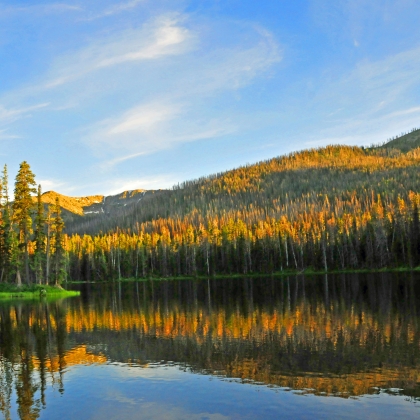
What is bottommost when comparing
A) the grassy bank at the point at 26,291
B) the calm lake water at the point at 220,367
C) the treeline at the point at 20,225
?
the calm lake water at the point at 220,367

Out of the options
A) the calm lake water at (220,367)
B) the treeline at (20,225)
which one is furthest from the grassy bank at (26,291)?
the calm lake water at (220,367)

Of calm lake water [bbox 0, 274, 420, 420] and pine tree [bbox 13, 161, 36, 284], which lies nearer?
calm lake water [bbox 0, 274, 420, 420]

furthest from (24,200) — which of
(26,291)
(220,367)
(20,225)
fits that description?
(220,367)

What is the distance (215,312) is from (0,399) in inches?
1195

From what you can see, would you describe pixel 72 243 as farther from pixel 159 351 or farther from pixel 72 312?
pixel 159 351

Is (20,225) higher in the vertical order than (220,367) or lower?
higher

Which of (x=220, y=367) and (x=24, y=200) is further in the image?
(x=24, y=200)

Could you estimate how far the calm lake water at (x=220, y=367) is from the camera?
773 inches

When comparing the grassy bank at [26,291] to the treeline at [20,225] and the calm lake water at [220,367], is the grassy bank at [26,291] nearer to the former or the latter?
the treeline at [20,225]

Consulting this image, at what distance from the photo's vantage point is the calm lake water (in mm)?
19641

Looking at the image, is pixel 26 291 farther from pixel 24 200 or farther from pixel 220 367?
pixel 220 367

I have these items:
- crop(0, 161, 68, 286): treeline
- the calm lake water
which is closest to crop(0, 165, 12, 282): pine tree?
crop(0, 161, 68, 286): treeline

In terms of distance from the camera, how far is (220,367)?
2609cm

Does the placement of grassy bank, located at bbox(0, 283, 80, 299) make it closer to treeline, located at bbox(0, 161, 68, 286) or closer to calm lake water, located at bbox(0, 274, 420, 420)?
treeline, located at bbox(0, 161, 68, 286)
